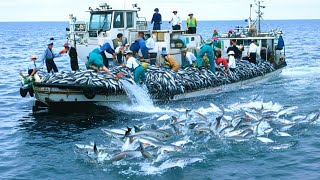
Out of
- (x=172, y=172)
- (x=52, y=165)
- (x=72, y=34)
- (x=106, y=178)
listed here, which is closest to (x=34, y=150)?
(x=52, y=165)

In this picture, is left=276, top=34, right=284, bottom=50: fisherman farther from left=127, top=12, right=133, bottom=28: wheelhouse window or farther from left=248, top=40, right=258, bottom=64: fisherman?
left=127, top=12, right=133, bottom=28: wheelhouse window

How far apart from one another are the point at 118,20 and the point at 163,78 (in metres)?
5.43

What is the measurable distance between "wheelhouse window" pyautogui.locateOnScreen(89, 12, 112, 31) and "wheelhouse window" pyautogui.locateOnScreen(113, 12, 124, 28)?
1.01 ft

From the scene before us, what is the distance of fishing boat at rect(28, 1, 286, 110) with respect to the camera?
20.5 meters

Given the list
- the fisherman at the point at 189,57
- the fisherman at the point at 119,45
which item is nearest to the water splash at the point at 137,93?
the fisherman at the point at 119,45

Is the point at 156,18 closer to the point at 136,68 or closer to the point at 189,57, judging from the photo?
the point at 189,57

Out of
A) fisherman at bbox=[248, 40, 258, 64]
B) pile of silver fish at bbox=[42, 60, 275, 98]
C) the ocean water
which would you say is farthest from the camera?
fisherman at bbox=[248, 40, 258, 64]

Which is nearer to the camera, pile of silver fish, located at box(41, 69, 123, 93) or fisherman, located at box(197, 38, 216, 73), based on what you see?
pile of silver fish, located at box(41, 69, 123, 93)

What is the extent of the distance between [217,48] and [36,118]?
13331mm

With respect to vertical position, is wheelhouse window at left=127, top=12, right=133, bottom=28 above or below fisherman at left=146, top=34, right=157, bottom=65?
above

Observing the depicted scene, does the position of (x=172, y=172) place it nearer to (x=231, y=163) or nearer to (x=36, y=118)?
(x=231, y=163)

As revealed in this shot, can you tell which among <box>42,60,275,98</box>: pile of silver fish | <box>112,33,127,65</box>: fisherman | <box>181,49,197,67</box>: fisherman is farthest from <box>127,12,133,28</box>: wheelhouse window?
Answer: <box>42,60,275,98</box>: pile of silver fish

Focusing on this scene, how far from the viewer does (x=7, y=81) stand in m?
37.1

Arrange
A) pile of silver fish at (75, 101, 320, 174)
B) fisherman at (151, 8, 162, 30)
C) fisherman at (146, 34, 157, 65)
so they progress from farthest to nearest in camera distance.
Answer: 1. fisherman at (151, 8, 162, 30)
2. fisherman at (146, 34, 157, 65)
3. pile of silver fish at (75, 101, 320, 174)
